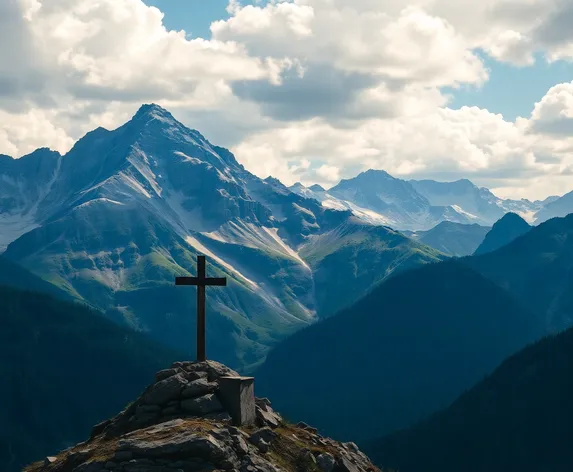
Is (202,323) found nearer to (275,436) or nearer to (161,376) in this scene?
(161,376)

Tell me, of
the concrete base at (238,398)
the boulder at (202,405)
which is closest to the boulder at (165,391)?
the boulder at (202,405)

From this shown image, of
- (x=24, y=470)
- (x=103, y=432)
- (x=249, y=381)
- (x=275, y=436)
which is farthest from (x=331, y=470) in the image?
(x=24, y=470)

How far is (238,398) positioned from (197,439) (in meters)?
5.67

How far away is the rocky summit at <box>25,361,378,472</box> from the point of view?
39.7 metres

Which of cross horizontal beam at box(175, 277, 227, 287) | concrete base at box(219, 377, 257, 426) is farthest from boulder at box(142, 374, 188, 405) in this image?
cross horizontal beam at box(175, 277, 227, 287)

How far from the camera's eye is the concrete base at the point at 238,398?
4538cm

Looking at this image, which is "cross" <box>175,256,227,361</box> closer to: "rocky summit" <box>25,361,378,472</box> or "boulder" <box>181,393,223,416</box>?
"rocky summit" <box>25,361,378,472</box>

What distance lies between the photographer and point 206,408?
45.4 meters

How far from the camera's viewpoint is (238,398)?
45344 mm

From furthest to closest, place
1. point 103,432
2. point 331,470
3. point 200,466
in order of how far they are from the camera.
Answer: point 103,432 < point 331,470 < point 200,466

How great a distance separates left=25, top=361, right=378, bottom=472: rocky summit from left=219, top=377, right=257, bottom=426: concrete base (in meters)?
0.06

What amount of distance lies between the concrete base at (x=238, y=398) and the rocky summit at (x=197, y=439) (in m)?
0.06

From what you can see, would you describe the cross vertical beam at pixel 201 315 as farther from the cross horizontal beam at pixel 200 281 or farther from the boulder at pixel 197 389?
the boulder at pixel 197 389

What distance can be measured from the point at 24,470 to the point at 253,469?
1401cm
